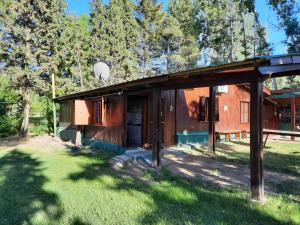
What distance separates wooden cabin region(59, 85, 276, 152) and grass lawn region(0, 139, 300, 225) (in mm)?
2943

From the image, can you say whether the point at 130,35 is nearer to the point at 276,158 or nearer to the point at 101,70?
the point at 101,70

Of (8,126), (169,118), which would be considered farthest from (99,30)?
(169,118)

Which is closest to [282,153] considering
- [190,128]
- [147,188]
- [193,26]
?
[190,128]

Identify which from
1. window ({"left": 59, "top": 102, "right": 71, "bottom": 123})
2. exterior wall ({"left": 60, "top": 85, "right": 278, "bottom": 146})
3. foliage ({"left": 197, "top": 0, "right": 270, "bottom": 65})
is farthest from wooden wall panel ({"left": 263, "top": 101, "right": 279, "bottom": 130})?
window ({"left": 59, "top": 102, "right": 71, "bottom": 123})

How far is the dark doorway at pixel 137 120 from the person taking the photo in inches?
380

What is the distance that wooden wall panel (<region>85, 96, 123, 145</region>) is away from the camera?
9258mm

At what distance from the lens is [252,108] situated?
4.79 metres

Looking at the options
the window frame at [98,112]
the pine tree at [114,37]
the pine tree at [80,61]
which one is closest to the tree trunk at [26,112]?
the pine tree at [80,61]

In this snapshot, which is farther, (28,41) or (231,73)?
(28,41)

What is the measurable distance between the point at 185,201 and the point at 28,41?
14069mm

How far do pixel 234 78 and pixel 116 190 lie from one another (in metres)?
3.26

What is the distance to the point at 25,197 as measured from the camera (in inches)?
193

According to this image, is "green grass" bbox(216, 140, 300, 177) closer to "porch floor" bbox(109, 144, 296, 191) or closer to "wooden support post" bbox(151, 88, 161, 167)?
"porch floor" bbox(109, 144, 296, 191)

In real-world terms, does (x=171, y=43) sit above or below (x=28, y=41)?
above
